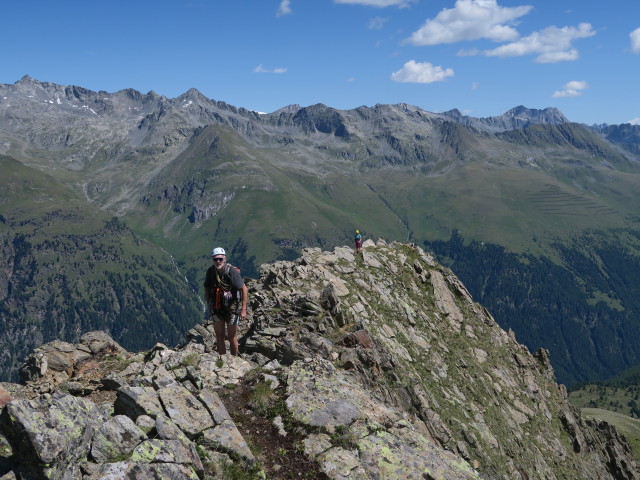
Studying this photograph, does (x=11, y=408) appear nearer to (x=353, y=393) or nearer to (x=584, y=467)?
(x=353, y=393)

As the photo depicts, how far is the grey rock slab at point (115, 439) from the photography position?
13.8 m

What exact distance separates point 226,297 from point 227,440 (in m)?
10.7

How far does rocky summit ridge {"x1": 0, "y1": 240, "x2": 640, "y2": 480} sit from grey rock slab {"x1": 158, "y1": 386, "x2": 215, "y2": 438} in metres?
0.06

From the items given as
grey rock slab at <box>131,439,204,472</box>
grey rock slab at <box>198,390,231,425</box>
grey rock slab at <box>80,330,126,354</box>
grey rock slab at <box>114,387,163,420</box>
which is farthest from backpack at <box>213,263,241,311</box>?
grey rock slab at <box>131,439,204,472</box>

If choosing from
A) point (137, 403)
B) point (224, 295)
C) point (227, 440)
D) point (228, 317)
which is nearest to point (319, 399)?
point (227, 440)

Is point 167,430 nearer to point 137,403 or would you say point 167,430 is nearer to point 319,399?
point 137,403

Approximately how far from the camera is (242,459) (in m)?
16.1

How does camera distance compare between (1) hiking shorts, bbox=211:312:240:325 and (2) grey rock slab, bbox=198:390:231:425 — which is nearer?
(2) grey rock slab, bbox=198:390:231:425

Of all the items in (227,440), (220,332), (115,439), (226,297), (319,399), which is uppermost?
(226,297)

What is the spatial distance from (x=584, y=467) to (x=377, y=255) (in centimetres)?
3386

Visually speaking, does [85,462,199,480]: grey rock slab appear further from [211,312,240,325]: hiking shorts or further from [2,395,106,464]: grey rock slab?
[211,312,240,325]: hiking shorts

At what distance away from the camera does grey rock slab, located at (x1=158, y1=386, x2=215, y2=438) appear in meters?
16.6

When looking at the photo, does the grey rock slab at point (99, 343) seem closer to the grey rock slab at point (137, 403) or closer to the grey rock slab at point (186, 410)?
the grey rock slab at point (186, 410)

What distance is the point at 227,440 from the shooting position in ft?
54.5
